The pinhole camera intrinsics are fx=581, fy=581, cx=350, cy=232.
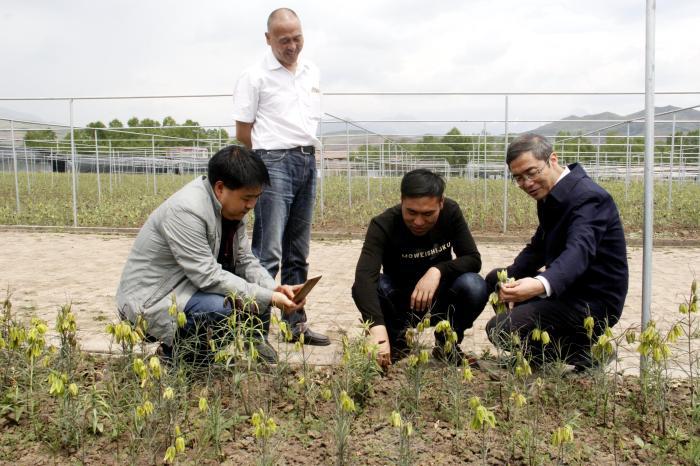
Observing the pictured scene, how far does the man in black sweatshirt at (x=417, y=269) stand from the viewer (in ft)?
9.21

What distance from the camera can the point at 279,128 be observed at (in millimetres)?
3471

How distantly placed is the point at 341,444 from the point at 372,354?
46cm

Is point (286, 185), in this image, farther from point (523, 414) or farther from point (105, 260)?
point (105, 260)

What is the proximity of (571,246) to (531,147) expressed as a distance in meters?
0.49

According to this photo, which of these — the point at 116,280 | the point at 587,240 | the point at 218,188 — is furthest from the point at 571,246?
the point at 116,280

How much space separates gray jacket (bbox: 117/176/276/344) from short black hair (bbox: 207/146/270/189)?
14 cm

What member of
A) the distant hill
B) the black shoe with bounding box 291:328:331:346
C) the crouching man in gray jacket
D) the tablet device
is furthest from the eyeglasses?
the distant hill

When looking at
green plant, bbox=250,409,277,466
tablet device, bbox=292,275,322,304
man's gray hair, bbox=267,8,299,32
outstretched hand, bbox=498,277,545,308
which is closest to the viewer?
green plant, bbox=250,409,277,466

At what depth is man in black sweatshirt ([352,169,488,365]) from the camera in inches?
110

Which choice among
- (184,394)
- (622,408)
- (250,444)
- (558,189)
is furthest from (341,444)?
(558,189)

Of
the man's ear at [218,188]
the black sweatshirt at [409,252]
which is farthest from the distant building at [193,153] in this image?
the man's ear at [218,188]

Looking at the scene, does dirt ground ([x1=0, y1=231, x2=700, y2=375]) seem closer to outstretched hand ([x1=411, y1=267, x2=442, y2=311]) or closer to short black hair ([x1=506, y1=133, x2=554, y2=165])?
outstretched hand ([x1=411, y1=267, x2=442, y2=311])

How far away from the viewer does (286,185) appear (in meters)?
3.44

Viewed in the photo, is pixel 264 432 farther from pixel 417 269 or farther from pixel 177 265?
pixel 417 269
